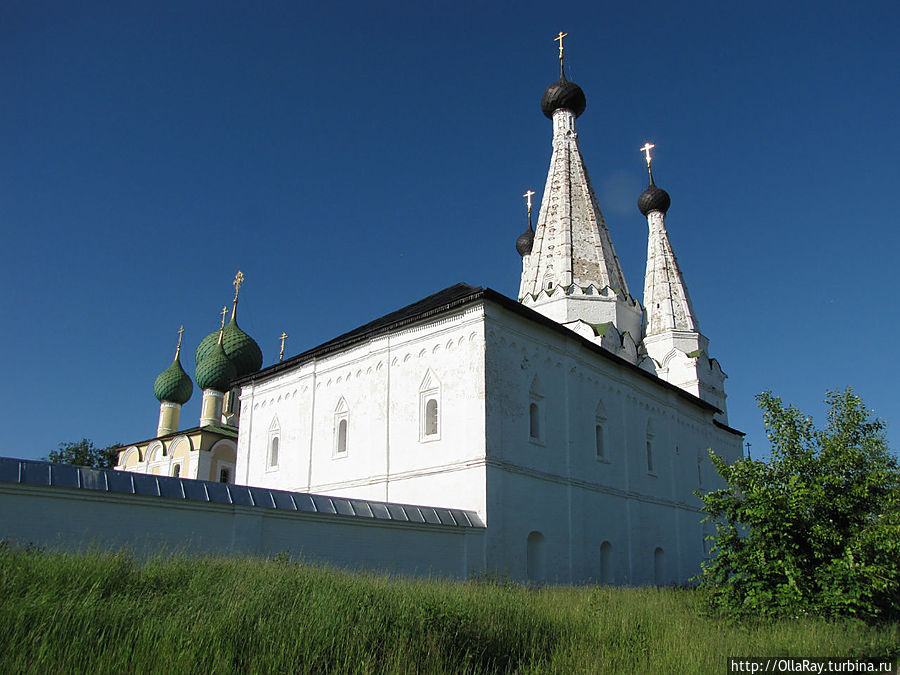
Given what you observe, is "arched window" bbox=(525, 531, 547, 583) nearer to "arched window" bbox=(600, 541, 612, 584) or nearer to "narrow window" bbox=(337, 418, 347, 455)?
"arched window" bbox=(600, 541, 612, 584)

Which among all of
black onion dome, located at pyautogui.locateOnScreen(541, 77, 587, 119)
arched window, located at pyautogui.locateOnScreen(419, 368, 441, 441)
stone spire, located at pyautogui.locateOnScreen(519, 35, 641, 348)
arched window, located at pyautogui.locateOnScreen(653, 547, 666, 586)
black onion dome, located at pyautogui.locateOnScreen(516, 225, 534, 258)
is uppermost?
black onion dome, located at pyautogui.locateOnScreen(541, 77, 587, 119)

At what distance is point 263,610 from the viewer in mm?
5598

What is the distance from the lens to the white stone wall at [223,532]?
29.2 feet

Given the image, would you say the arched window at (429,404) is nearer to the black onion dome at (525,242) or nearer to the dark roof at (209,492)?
the dark roof at (209,492)

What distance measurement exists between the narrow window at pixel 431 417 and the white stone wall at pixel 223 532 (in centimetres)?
266

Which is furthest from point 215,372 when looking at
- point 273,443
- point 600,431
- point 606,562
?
point 606,562

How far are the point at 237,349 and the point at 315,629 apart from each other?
1035 inches

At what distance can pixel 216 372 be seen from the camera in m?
29.0

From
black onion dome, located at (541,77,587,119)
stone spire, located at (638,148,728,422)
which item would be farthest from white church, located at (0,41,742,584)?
black onion dome, located at (541,77,587,119)

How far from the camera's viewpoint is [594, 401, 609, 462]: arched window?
1745 centimetres

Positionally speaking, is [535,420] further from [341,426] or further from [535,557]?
[341,426]

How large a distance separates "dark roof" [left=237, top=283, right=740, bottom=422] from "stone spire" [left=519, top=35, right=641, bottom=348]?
123 inches

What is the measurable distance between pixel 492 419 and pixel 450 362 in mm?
1646

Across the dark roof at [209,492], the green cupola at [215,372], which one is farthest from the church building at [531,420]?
the green cupola at [215,372]
